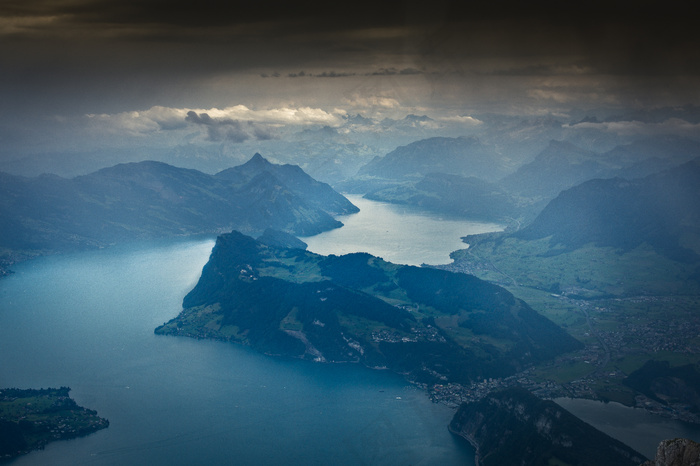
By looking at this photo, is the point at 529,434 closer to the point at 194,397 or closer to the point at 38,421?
the point at 194,397

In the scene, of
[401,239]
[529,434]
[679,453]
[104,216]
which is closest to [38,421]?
[529,434]

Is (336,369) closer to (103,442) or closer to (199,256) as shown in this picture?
(103,442)

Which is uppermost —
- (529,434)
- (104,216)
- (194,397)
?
(104,216)

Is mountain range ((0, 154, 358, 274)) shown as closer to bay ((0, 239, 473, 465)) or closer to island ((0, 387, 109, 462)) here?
bay ((0, 239, 473, 465))

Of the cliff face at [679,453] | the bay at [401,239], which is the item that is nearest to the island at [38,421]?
the cliff face at [679,453]

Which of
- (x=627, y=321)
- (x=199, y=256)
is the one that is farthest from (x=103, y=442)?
(x=199, y=256)

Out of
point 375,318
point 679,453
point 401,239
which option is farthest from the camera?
point 401,239
